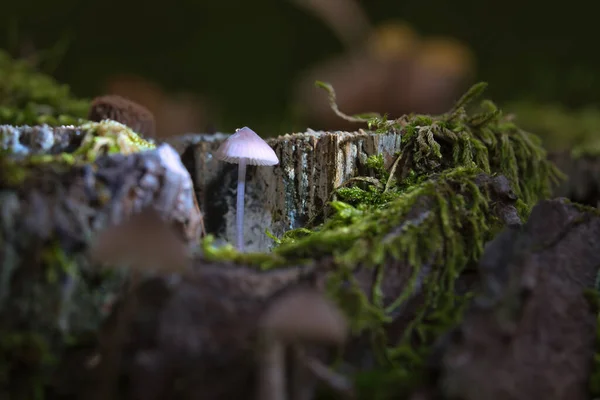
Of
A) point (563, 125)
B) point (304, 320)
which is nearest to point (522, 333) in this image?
point (304, 320)

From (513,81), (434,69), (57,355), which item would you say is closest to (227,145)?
(57,355)

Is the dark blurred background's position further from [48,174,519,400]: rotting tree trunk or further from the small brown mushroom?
[48,174,519,400]: rotting tree trunk

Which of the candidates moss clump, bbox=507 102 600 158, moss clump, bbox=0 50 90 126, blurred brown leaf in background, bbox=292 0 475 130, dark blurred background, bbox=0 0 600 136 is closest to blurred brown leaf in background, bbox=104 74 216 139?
dark blurred background, bbox=0 0 600 136

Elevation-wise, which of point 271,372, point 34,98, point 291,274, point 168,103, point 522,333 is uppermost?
point 168,103

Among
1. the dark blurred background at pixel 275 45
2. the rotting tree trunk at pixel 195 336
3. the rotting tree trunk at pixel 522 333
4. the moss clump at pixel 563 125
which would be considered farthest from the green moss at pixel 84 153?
the dark blurred background at pixel 275 45

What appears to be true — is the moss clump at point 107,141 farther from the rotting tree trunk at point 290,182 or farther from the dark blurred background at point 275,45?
the dark blurred background at point 275,45

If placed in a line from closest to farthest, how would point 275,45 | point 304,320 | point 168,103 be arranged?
point 304,320 → point 168,103 → point 275,45

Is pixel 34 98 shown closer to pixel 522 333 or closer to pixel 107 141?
pixel 107 141

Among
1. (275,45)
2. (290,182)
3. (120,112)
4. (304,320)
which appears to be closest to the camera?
(304,320)

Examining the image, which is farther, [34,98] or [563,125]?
[563,125]
